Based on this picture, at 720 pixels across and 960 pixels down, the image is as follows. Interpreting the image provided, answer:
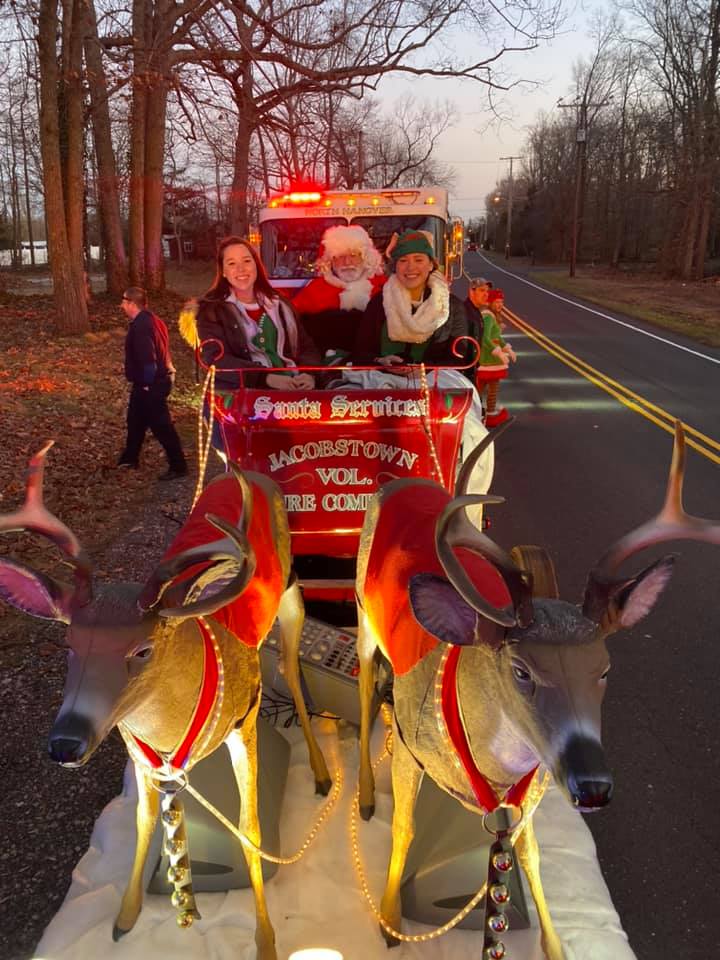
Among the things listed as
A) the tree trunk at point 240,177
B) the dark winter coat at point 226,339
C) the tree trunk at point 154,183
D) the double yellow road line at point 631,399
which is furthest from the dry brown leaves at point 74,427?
the tree trunk at point 240,177

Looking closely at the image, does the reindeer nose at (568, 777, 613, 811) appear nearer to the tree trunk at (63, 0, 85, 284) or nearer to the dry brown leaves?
the dry brown leaves

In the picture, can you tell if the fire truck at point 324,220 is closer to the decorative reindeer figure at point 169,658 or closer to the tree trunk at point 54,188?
the decorative reindeer figure at point 169,658

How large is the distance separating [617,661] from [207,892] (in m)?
2.92

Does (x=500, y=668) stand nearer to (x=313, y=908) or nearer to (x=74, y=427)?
(x=313, y=908)

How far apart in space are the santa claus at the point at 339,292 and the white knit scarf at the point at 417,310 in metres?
1.16

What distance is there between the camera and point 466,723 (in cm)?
217

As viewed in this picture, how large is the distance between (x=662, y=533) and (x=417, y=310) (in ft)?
10.6

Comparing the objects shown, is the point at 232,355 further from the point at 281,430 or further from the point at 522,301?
the point at 522,301

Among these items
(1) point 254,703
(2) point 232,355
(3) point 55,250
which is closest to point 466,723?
(1) point 254,703

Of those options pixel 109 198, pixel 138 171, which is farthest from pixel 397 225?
pixel 109 198

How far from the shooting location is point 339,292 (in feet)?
20.2

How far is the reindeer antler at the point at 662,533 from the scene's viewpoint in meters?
1.99

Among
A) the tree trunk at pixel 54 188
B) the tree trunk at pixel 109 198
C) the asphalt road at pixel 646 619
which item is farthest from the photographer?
the tree trunk at pixel 109 198

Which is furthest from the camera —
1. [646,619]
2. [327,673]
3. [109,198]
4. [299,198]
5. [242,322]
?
[109,198]
